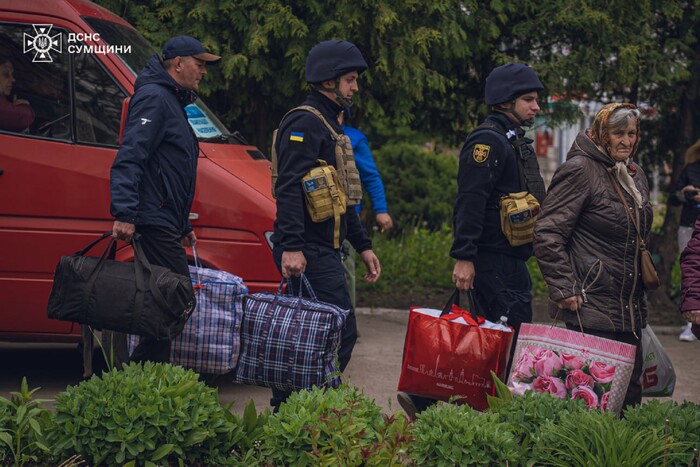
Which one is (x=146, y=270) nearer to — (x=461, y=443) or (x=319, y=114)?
(x=319, y=114)

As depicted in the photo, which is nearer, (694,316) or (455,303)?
(694,316)

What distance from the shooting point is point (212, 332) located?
5898mm

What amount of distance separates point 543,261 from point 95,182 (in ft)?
9.52

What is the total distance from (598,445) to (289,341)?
172cm

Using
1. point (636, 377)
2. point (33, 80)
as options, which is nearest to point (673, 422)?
point (636, 377)

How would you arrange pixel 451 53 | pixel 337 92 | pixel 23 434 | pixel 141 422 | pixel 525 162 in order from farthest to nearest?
pixel 451 53 < pixel 525 162 < pixel 337 92 < pixel 23 434 < pixel 141 422

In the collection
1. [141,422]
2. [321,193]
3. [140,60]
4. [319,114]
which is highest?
[140,60]

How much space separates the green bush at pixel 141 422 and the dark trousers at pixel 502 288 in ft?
4.89

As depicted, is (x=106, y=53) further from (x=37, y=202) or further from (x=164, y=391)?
(x=164, y=391)

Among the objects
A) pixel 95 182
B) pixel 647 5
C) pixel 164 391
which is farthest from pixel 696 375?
pixel 164 391

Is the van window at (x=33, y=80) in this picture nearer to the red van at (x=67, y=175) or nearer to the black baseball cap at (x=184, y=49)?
the red van at (x=67, y=175)

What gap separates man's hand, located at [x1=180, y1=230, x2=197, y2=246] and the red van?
0.57m

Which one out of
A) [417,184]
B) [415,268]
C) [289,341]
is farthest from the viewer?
[417,184]

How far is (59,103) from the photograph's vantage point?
6875 millimetres
